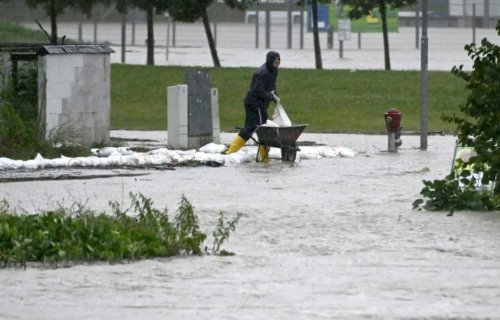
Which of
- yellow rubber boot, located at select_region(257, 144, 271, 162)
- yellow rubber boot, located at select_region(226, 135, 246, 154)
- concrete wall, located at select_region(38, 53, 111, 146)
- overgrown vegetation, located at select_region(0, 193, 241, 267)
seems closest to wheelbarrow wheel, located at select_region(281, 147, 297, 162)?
yellow rubber boot, located at select_region(257, 144, 271, 162)

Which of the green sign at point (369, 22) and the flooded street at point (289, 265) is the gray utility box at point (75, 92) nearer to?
the flooded street at point (289, 265)

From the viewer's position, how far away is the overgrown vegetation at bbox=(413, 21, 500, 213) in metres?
14.7

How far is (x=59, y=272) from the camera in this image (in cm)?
1086

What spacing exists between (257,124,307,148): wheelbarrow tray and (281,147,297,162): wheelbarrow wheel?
9 centimetres

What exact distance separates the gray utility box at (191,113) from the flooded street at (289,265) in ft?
16.0

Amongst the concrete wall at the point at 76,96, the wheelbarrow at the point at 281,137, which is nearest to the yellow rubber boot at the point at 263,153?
the wheelbarrow at the point at 281,137

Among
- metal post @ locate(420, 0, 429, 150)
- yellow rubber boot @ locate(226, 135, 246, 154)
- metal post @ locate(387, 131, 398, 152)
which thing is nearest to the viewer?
yellow rubber boot @ locate(226, 135, 246, 154)

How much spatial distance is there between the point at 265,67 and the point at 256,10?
5097cm

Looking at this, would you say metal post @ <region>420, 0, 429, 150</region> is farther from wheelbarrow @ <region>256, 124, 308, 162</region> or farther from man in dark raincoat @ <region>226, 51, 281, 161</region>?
wheelbarrow @ <region>256, 124, 308, 162</region>

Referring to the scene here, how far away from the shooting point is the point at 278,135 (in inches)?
812

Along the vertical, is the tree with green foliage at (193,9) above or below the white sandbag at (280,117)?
above

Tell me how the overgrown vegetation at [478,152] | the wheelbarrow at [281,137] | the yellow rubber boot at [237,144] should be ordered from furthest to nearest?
the yellow rubber boot at [237,144] → the wheelbarrow at [281,137] → the overgrown vegetation at [478,152]

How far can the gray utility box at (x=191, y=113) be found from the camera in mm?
23406

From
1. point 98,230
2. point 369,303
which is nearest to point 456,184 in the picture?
point 98,230
